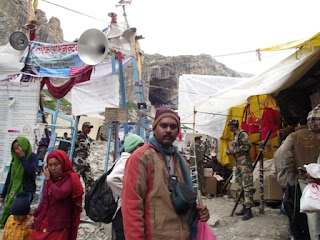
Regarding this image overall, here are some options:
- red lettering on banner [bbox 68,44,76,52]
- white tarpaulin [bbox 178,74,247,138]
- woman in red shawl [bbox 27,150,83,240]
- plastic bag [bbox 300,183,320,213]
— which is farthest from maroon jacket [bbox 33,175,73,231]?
white tarpaulin [bbox 178,74,247,138]

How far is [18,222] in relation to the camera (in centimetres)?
273

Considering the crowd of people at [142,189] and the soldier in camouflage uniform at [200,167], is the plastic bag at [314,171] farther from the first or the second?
the soldier in camouflage uniform at [200,167]

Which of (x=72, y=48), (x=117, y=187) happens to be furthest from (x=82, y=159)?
(x=117, y=187)

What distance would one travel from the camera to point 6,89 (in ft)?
16.1

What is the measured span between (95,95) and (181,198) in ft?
11.1

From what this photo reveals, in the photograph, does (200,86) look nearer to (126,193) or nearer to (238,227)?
(238,227)

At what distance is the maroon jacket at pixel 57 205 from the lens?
243cm

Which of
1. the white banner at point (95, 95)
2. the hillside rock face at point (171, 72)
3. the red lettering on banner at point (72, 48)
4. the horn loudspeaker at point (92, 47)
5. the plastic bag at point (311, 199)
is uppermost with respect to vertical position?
the hillside rock face at point (171, 72)

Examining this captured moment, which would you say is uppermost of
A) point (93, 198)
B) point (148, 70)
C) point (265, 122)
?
point (148, 70)

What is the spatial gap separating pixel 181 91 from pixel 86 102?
583 cm

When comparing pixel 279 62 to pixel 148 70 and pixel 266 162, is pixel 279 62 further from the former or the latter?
pixel 148 70

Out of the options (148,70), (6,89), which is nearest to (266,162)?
(6,89)

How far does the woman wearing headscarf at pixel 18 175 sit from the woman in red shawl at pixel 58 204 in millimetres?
985

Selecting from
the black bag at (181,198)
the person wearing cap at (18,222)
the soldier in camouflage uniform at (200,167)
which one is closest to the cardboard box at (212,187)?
the soldier in camouflage uniform at (200,167)
